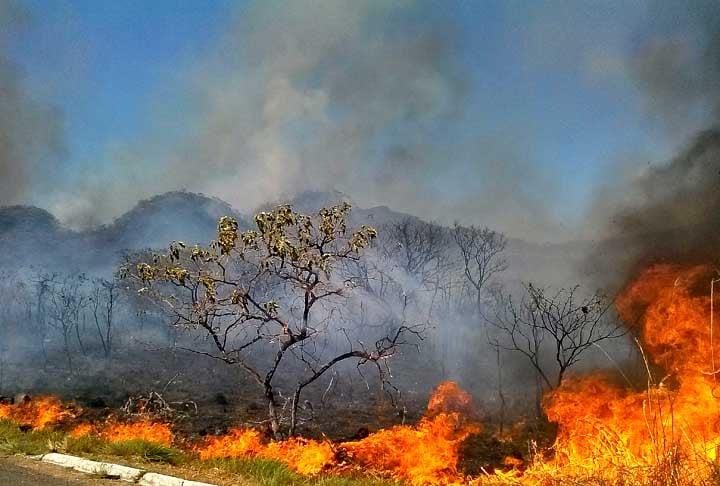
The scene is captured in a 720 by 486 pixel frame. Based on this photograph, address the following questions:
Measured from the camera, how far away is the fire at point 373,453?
11.1 m

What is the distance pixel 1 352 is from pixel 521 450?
3090cm

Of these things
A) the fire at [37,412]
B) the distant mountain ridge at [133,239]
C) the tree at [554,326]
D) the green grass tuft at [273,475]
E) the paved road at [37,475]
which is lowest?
the paved road at [37,475]

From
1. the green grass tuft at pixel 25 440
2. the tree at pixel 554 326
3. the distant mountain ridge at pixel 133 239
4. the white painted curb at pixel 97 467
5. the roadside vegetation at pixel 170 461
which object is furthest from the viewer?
the distant mountain ridge at pixel 133 239

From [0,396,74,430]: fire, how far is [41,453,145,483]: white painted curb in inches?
201

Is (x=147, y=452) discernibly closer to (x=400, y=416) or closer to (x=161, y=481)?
(x=161, y=481)

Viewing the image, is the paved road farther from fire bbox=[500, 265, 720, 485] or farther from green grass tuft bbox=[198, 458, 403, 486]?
fire bbox=[500, 265, 720, 485]

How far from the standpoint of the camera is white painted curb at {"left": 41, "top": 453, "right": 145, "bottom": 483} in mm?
8328

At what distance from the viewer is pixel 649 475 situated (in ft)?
18.9

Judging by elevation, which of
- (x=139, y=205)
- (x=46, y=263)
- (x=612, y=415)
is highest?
(x=139, y=205)

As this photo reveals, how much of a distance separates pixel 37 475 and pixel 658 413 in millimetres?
12602

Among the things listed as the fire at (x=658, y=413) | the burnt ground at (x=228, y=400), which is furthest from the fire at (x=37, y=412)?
the fire at (x=658, y=413)

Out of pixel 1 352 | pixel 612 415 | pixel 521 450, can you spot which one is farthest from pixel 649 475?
pixel 1 352

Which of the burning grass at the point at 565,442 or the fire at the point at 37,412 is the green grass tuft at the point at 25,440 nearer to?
the burning grass at the point at 565,442

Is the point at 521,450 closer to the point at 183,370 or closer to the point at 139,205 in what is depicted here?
the point at 183,370
